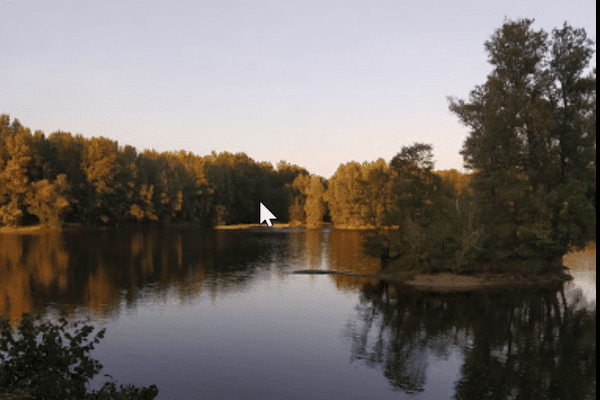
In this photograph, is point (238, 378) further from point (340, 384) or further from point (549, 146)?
point (549, 146)

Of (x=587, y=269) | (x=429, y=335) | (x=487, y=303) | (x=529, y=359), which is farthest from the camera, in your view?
(x=587, y=269)

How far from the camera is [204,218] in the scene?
165750mm

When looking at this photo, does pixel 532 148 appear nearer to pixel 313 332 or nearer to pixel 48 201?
pixel 313 332

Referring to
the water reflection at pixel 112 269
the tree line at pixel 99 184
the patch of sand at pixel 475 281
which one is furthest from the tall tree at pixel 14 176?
the patch of sand at pixel 475 281

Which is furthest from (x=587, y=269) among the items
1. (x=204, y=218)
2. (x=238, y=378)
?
(x=204, y=218)

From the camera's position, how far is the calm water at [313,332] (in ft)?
79.2

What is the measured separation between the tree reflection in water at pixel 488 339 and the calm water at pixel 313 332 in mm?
108

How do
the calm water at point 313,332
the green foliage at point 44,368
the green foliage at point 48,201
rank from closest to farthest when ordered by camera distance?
the green foliage at point 44,368
the calm water at point 313,332
the green foliage at point 48,201

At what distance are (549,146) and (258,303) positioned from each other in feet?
107

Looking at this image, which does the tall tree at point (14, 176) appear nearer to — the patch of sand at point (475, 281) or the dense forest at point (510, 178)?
the dense forest at point (510, 178)

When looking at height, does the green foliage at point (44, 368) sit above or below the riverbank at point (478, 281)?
above

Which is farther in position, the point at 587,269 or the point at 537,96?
the point at 587,269

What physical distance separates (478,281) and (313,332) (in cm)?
2328

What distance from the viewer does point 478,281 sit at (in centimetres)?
5041
